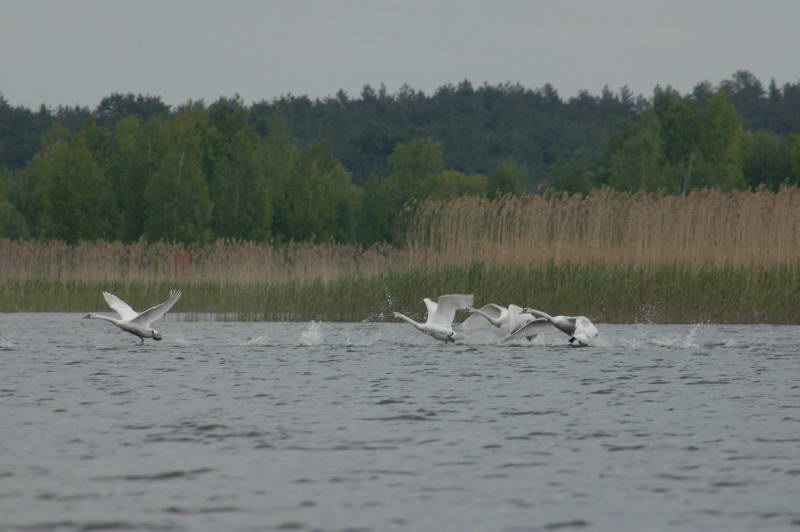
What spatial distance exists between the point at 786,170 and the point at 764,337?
5729 centimetres

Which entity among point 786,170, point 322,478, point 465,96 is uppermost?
point 465,96

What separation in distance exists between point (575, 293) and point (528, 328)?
570 cm

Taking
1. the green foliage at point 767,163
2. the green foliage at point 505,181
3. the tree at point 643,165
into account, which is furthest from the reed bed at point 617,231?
the green foliage at point 505,181

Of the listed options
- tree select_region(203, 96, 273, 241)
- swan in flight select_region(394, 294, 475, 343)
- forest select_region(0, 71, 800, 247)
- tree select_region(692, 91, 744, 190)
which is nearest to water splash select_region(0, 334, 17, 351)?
swan in flight select_region(394, 294, 475, 343)

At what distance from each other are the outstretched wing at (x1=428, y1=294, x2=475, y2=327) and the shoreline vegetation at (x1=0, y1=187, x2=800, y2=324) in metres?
5.21

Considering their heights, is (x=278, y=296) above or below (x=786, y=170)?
below

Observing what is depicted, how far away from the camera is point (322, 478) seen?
33.8 ft

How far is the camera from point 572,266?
26.6 m

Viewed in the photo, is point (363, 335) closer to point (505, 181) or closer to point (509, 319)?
point (509, 319)

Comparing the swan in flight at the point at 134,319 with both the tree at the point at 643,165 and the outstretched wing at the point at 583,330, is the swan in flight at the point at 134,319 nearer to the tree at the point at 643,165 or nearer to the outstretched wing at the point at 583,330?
the outstretched wing at the point at 583,330

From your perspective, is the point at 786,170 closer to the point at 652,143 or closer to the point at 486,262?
the point at 652,143

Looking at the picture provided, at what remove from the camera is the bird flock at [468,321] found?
2047 centimetres

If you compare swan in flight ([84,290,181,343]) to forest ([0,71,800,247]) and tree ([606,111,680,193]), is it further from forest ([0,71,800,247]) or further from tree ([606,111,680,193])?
tree ([606,111,680,193])

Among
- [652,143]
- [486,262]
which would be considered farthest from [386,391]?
[652,143]
